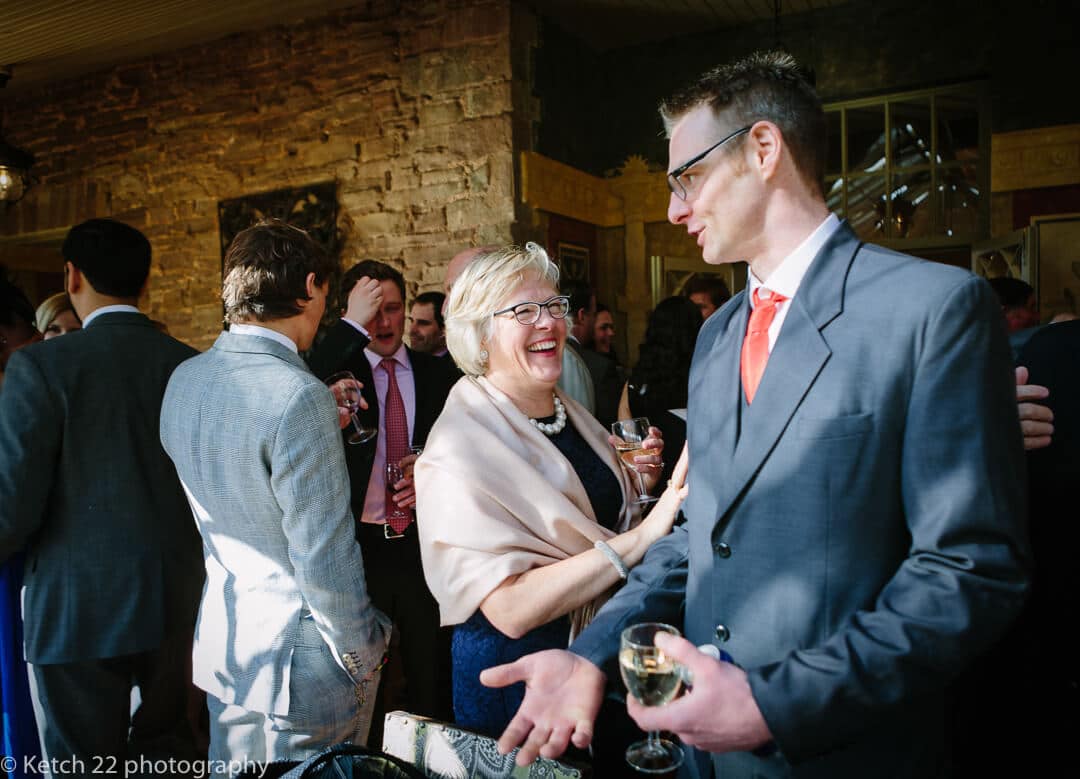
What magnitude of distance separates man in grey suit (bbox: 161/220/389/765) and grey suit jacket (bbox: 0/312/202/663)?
0.41 meters

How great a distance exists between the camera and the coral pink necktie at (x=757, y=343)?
1.20 m

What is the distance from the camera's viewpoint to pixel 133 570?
2.31 m

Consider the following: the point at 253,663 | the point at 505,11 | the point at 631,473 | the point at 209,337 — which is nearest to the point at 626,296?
the point at 505,11

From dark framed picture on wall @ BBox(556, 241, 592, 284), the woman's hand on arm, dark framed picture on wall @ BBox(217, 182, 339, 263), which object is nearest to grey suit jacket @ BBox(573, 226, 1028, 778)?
the woman's hand on arm

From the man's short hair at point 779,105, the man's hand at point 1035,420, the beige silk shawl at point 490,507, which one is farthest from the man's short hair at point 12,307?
the man's hand at point 1035,420

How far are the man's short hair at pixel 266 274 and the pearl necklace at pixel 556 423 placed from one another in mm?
747

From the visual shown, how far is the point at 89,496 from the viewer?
229 cm

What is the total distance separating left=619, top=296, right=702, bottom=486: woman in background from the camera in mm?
2982

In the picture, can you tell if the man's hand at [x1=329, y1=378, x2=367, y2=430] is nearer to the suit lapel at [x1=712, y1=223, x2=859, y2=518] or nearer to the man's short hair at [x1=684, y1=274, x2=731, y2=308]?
the suit lapel at [x1=712, y1=223, x2=859, y2=518]

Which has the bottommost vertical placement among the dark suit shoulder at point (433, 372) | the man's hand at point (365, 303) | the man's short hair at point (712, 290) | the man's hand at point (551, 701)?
the man's hand at point (551, 701)

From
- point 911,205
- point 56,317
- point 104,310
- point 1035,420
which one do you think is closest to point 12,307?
point 56,317

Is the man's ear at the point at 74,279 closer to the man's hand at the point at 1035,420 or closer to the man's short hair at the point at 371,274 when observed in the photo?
the man's short hair at the point at 371,274

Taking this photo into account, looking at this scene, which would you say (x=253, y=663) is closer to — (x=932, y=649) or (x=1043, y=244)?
(x=932, y=649)

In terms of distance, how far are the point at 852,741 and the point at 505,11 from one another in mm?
5534
